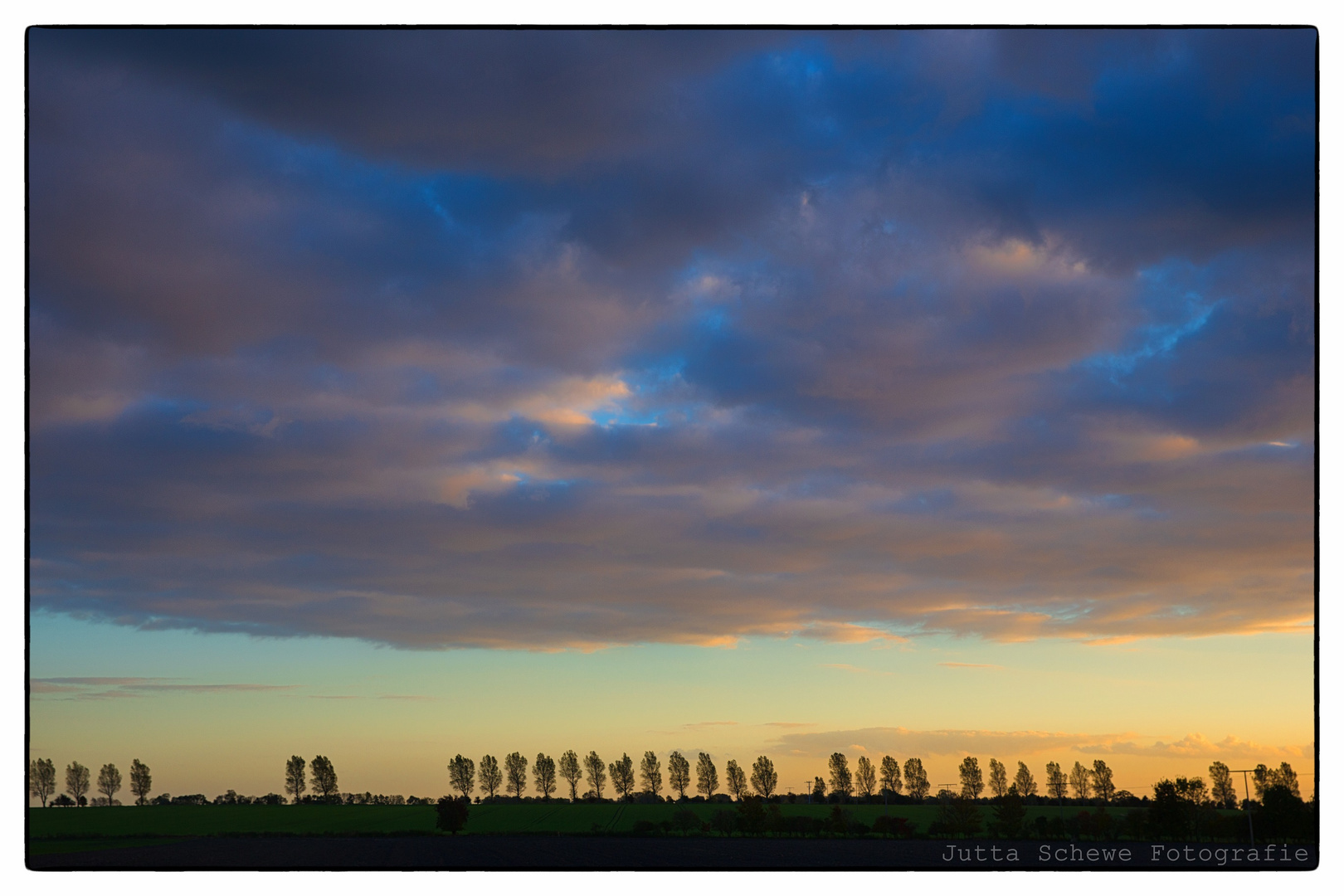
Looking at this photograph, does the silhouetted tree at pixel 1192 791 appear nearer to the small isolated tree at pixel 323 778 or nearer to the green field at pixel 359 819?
the green field at pixel 359 819

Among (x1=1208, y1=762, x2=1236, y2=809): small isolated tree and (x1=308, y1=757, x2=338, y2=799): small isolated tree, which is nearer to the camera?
(x1=1208, y1=762, x2=1236, y2=809): small isolated tree

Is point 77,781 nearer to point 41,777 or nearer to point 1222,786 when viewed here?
point 41,777

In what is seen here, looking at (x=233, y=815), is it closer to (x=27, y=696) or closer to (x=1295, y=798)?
(x=27, y=696)

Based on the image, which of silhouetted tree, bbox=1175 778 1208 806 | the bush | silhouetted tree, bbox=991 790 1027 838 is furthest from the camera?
the bush

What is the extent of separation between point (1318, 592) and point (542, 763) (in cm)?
13441

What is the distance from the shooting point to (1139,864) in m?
35.4

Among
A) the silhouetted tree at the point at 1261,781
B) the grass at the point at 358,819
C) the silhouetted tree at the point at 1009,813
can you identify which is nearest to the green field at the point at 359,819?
the grass at the point at 358,819

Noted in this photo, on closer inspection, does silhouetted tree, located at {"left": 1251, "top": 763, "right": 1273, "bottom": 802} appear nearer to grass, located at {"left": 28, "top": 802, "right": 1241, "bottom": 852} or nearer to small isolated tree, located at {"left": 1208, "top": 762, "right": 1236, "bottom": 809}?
small isolated tree, located at {"left": 1208, "top": 762, "right": 1236, "bottom": 809}

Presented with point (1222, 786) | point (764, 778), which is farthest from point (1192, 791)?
point (764, 778)

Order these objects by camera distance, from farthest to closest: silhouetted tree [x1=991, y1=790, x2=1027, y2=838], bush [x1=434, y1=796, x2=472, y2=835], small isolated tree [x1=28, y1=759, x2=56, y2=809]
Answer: bush [x1=434, y1=796, x2=472, y2=835] < silhouetted tree [x1=991, y1=790, x2=1027, y2=838] < small isolated tree [x1=28, y1=759, x2=56, y2=809]

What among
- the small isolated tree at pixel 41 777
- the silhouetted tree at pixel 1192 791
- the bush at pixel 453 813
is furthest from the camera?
the bush at pixel 453 813

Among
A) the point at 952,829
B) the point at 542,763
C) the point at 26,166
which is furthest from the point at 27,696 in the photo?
the point at 542,763

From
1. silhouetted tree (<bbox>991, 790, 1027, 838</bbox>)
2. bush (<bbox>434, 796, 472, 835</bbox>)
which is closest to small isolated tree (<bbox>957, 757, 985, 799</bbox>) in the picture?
silhouetted tree (<bbox>991, 790, 1027, 838</bbox>)

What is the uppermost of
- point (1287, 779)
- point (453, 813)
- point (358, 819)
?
point (1287, 779)
